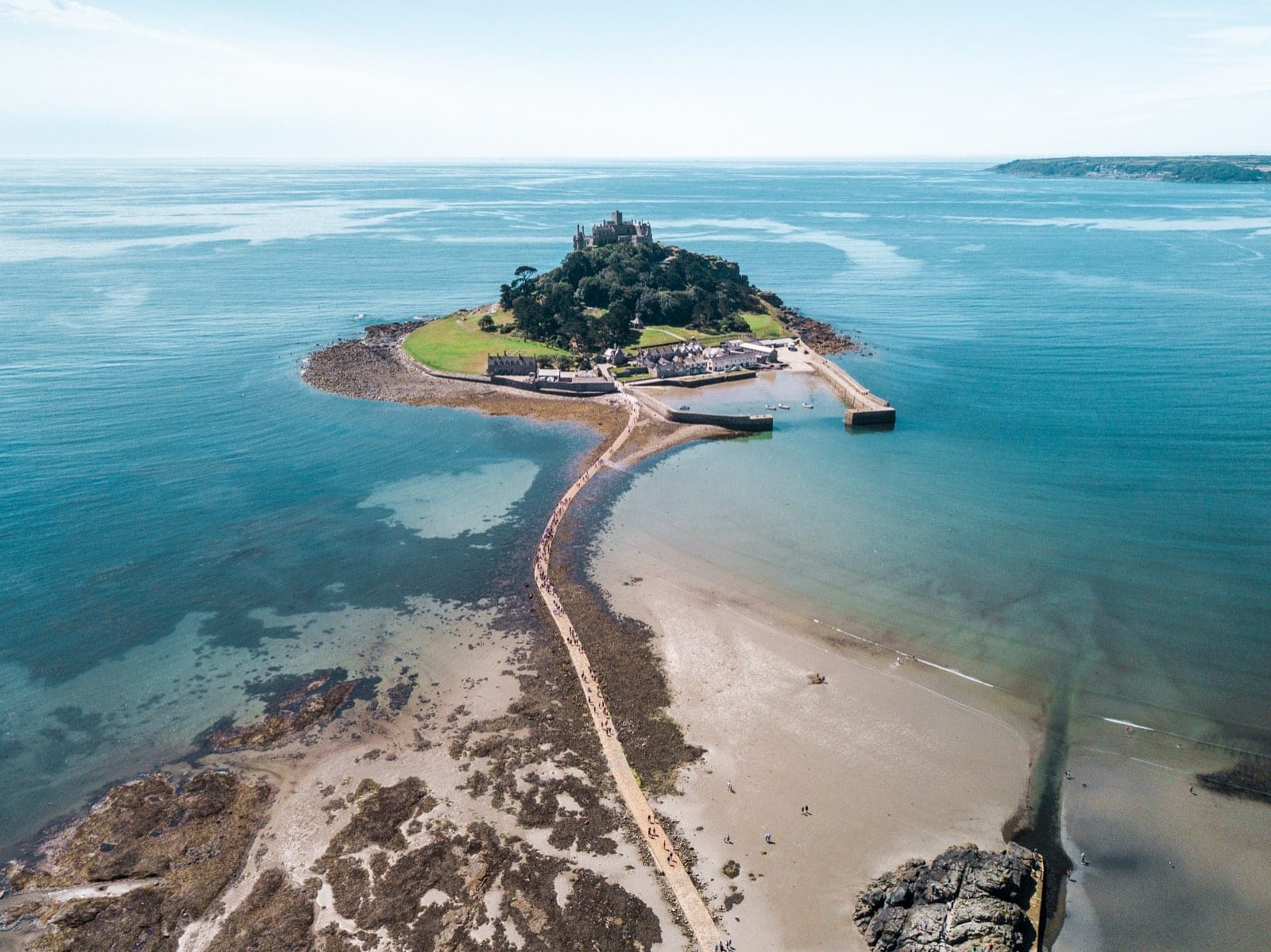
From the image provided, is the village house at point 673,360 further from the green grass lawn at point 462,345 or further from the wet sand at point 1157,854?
the wet sand at point 1157,854

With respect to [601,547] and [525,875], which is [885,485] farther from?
[525,875]

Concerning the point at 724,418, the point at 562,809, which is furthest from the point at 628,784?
the point at 724,418

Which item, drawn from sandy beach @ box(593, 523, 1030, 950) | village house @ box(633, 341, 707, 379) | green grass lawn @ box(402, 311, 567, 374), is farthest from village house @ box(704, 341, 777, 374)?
sandy beach @ box(593, 523, 1030, 950)

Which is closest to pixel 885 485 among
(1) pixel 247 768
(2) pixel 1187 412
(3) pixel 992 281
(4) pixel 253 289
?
(2) pixel 1187 412

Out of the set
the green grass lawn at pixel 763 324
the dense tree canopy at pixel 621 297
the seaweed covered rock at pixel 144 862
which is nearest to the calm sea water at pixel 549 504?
the seaweed covered rock at pixel 144 862

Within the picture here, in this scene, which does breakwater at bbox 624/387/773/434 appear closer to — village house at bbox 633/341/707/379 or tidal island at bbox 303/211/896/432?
tidal island at bbox 303/211/896/432
